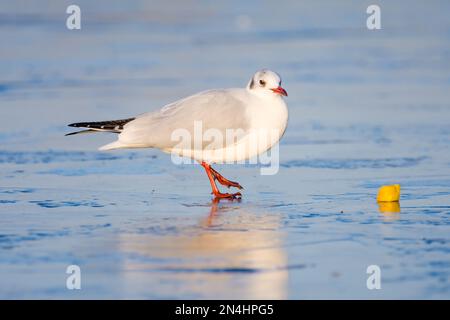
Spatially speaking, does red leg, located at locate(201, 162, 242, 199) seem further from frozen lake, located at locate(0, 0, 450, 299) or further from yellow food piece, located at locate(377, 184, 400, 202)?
yellow food piece, located at locate(377, 184, 400, 202)

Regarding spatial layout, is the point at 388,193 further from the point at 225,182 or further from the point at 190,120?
the point at 190,120

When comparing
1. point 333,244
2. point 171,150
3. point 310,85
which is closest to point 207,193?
point 171,150

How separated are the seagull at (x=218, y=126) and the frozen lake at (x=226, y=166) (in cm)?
32

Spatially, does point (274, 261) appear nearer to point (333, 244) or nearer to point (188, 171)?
point (333, 244)

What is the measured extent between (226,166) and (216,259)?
3.37m

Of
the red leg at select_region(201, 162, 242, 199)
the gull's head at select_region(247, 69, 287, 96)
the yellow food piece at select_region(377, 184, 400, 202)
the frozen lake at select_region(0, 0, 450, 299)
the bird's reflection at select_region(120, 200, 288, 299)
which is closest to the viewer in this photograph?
the bird's reflection at select_region(120, 200, 288, 299)

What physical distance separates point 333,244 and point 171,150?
91.7 inches

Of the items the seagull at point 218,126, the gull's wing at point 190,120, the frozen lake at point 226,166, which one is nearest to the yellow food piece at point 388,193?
the frozen lake at point 226,166

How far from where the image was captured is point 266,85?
830cm

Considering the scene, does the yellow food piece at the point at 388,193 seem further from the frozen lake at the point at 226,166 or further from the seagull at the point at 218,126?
the seagull at the point at 218,126

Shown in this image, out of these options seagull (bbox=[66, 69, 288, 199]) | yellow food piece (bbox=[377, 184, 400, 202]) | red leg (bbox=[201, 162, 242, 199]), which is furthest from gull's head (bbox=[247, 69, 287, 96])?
yellow food piece (bbox=[377, 184, 400, 202])

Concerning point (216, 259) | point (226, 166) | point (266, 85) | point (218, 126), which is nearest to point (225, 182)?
point (218, 126)

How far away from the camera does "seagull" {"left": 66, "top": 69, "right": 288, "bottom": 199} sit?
8.08 m

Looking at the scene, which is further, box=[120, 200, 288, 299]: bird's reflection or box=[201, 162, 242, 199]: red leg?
box=[201, 162, 242, 199]: red leg
